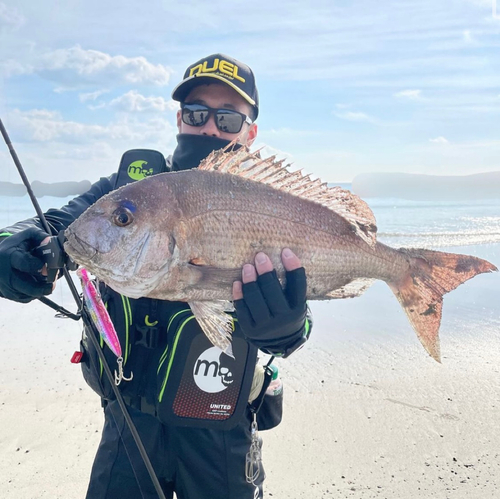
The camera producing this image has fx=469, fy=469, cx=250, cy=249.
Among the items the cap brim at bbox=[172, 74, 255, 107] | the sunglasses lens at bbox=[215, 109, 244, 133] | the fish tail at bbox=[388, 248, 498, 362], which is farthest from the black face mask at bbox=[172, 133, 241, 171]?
the fish tail at bbox=[388, 248, 498, 362]

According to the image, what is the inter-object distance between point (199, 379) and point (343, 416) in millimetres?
2411

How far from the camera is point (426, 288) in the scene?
2.52 metres

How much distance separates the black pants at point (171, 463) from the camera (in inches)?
97.6

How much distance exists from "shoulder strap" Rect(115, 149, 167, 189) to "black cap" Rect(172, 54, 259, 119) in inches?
21.8

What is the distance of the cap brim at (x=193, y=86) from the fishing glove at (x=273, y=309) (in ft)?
4.57

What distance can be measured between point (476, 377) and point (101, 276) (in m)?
4.71

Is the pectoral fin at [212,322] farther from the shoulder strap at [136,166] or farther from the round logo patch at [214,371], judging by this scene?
the shoulder strap at [136,166]

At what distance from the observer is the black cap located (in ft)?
9.70

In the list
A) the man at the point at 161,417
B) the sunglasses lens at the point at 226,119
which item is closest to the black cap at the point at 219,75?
the sunglasses lens at the point at 226,119

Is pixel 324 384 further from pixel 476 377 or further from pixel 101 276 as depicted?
pixel 101 276

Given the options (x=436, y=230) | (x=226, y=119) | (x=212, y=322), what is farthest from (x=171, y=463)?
(x=436, y=230)

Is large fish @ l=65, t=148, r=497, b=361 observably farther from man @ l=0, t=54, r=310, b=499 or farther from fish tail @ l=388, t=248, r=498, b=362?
man @ l=0, t=54, r=310, b=499

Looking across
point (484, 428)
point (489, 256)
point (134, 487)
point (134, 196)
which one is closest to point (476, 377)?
point (484, 428)

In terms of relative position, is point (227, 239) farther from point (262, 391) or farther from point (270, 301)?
point (262, 391)
